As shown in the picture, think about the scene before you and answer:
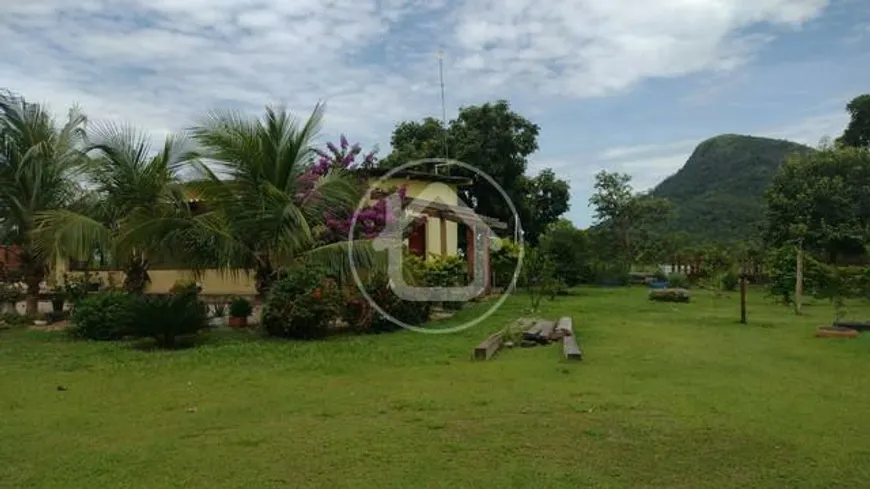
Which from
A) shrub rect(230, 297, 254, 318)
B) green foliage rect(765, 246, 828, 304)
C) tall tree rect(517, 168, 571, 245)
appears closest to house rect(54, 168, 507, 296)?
shrub rect(230, 297, 254, 318)

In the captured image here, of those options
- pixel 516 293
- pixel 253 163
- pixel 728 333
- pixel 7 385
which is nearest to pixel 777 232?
pixel 516 293

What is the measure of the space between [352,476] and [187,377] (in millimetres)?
4148

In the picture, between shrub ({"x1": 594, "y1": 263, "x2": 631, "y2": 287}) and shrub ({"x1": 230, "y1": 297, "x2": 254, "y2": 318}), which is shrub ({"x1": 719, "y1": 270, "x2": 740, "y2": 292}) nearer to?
shrub ({"x1": 594, "y1": 263, "x2": 631, "y2": 287})

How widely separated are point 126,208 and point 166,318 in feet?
8.35

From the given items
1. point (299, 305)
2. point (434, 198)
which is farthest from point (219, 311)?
point (434, 198)

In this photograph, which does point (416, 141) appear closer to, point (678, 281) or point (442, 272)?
point (678, 281)

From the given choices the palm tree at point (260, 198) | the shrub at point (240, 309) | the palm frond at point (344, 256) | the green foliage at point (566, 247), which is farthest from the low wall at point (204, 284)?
the green foliage at point (566, 247)

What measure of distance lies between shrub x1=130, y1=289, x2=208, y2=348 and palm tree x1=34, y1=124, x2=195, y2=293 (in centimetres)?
123

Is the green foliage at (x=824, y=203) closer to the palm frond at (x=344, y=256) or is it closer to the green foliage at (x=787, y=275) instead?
the green foliage at (x=787, y=275)

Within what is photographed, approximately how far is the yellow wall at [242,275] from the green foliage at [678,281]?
770 centimetres

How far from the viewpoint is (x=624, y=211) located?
3122 cm

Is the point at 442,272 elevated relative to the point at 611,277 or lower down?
elevated

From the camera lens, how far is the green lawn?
4.02 m

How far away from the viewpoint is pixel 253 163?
10836 mm
